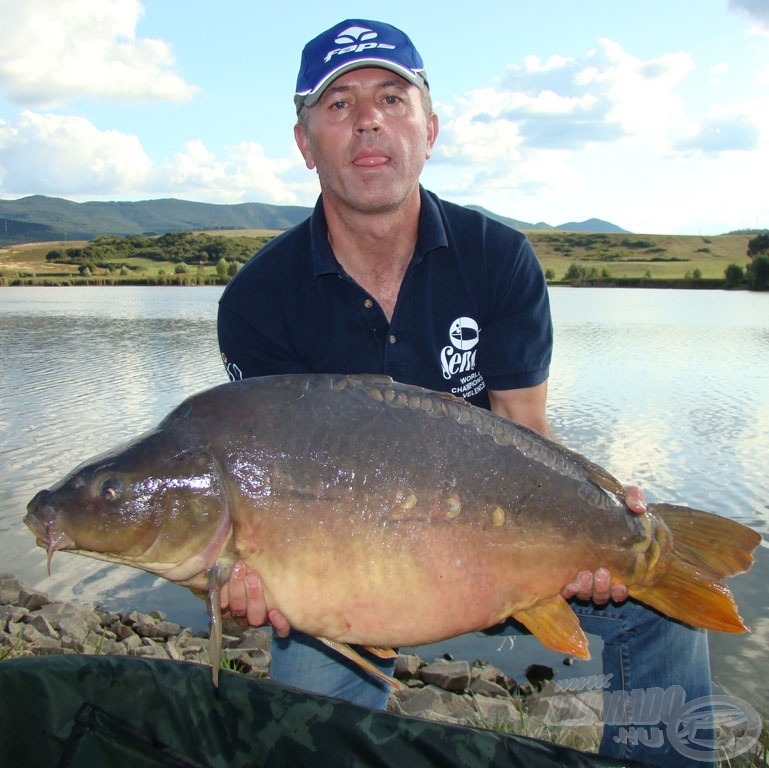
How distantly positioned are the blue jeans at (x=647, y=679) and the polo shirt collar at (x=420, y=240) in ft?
3.55

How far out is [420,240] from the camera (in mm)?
2373

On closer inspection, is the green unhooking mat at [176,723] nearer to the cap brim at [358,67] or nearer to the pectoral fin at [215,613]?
the pectoral fin at [215,613]

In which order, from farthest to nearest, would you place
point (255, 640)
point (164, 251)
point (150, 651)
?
point (164, 251) → point (255, 640) → point (150, 651)

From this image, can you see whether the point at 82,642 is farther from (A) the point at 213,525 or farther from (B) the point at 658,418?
(B) the point at 658,418

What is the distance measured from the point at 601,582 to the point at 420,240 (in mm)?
1136

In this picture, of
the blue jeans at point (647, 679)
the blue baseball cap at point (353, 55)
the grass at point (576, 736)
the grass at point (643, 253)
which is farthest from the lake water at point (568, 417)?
the grass at point (643, 253)

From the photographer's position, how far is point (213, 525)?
5.32 ft

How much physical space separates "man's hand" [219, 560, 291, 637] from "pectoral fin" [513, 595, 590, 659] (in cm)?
53

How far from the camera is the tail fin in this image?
1683mm

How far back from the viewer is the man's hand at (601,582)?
67.6 inches

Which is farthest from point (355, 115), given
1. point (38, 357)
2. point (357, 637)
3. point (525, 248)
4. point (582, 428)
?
point (38, 357)

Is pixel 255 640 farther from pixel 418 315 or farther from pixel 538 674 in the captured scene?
pixel 418 315

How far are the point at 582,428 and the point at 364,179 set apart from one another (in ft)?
19.2

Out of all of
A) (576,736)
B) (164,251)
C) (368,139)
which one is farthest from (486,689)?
(164,251)
